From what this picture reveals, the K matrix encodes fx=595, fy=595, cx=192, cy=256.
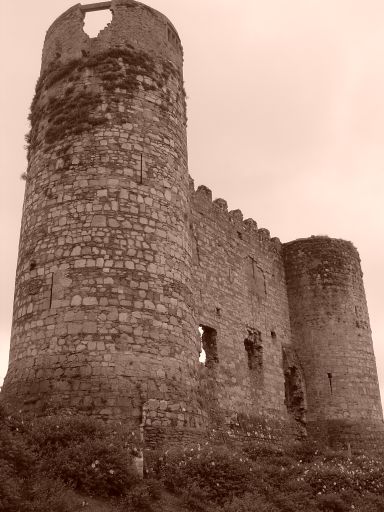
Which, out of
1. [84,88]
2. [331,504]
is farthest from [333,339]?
[84,88]

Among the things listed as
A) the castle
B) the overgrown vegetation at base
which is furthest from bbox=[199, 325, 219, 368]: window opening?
the overgrown vegetation at base

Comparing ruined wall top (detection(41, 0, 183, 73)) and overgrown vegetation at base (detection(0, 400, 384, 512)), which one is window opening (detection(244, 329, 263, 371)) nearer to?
overgrown vegetation at base (detection(0, 400, 384, 512))

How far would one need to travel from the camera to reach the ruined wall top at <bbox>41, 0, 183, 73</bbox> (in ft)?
41.8

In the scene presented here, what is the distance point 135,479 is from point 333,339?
567 inches

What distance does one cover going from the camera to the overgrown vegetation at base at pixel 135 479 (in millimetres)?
7145

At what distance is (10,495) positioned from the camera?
21.0ft

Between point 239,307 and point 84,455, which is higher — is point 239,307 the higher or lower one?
the higher one

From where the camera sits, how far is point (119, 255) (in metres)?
10.9

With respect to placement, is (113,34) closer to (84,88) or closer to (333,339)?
(84,88)

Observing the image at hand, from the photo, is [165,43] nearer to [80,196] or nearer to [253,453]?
[80,196]

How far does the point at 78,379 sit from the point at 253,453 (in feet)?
15.2

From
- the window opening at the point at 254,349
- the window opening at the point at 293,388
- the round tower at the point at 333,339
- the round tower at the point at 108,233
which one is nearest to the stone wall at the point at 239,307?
the window opening at the point at 254,349

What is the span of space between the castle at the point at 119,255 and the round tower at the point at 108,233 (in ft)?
0.08

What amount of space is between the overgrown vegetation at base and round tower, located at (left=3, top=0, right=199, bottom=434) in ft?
3.76
